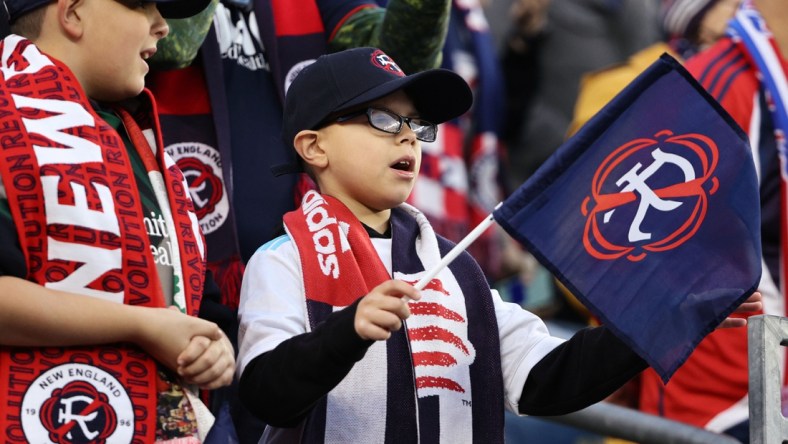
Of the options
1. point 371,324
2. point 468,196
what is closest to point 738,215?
point 371,324

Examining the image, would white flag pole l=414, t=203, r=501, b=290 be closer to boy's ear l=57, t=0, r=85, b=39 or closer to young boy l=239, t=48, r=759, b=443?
young boy l=239, t=48, r=759, b=443

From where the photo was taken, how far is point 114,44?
2885 mm

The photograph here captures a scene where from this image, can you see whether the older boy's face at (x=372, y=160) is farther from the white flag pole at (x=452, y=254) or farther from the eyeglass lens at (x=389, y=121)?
the white flag pole at (x=452, y=254)

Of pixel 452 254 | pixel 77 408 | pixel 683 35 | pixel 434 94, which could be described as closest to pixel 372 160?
pixel 434 94

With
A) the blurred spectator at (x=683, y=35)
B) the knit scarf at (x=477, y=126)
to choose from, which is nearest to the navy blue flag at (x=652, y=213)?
the blurred spectator at (x=683, y=35)

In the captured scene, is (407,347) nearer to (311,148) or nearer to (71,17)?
(311,148)

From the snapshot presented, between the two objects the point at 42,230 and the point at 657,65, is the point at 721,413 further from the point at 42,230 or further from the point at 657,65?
the point at 42,230

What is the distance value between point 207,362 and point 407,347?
0.46 m

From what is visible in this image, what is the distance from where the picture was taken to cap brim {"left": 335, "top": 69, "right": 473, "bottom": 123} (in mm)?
3125

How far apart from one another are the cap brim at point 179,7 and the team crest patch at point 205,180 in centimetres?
57

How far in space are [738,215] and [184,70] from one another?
137cm

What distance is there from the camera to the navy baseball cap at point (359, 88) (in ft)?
10.3

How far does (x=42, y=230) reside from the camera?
8.70 ft

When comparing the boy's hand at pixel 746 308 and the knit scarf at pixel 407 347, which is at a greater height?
the boy's hand at pixel 746 308
